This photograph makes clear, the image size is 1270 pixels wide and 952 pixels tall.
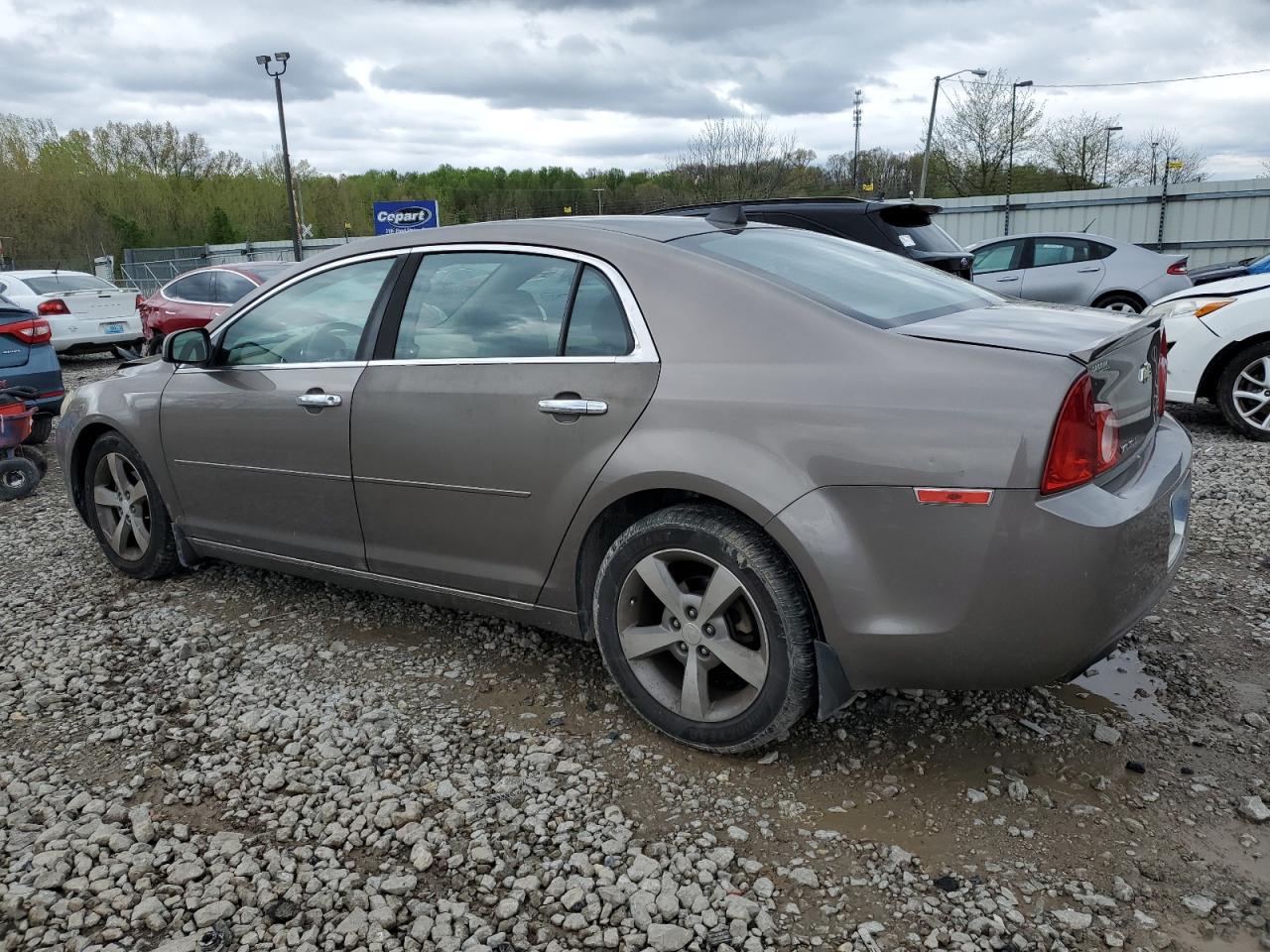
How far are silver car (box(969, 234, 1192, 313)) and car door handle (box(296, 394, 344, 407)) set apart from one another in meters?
10.5

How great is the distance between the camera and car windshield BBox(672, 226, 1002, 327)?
2964mm

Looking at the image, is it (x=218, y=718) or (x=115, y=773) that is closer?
(x=115, y=773)

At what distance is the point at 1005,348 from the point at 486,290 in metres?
1.75

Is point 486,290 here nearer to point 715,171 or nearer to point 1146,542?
point 1146,542

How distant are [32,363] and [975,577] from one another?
27.4ft

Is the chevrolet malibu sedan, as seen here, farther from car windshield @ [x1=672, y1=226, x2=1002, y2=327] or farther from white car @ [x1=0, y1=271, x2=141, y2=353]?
white car @ [x1=0, y1=271, x2=141, y2=353]

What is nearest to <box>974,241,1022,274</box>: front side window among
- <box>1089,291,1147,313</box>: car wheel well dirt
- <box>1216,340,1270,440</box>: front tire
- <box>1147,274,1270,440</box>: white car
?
<box>1089,291,1147,313</box>: car wheel well dirt

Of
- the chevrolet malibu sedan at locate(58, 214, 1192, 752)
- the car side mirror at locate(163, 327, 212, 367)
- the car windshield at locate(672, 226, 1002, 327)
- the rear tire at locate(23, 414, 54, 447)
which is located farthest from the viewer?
the rear tire at locate(23, 414, 54, 447)

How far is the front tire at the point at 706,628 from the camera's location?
8.97 ft

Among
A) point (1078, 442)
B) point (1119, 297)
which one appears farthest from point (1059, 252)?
point (1078, 442)

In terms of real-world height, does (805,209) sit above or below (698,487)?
above

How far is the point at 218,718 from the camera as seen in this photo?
339 cm

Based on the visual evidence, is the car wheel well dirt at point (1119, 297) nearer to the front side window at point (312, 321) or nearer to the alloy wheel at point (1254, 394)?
the alloy wheel at point (1254, 394)

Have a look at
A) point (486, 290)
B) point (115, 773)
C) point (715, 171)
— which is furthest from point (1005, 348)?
point (715, 171)
